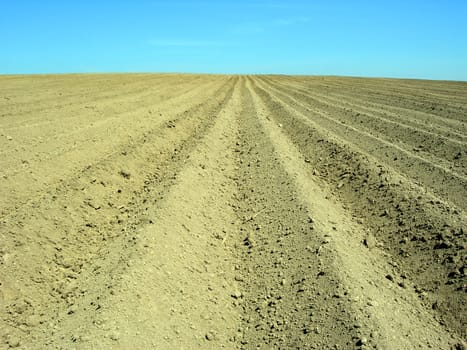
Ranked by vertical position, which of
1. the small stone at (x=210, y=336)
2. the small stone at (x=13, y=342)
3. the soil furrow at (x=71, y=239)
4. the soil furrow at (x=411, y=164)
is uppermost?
the soil furrow at (x=411, y=164)

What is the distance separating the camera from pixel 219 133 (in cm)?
941

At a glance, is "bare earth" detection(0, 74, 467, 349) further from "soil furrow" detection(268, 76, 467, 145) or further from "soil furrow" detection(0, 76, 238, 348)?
"soil furrow" detection(268, 76, 467, 145)

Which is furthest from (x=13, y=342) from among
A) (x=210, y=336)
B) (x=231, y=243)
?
(x=231, y=243)

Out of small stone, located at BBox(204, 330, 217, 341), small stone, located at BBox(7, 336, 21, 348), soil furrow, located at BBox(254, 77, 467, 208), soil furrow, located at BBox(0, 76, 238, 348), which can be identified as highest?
soil furrow, located at BBox(254, 77, 467, 208)

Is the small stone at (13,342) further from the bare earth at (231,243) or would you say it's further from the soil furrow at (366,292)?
the soil furrow at (366,292)

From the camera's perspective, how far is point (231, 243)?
457 centimetres

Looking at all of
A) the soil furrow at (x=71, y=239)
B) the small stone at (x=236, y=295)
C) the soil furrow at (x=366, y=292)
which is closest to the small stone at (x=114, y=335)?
the soil furrow at (x=71, y=239)

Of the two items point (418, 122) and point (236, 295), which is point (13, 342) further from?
point (418, 122)

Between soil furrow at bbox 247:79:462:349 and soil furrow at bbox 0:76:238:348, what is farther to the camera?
soil furrow at bbox 0:76:238:348

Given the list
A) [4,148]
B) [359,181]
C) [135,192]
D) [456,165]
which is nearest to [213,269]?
[135,192]

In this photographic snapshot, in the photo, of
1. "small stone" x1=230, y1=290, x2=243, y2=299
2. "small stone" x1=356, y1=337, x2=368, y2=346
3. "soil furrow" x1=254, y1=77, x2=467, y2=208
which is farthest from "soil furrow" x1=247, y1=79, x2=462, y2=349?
"soil furrow" x1=254, y1=77, x2=467, y2=208

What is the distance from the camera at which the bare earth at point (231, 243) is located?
312 cm

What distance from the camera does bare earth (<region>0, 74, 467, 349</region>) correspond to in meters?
3.12

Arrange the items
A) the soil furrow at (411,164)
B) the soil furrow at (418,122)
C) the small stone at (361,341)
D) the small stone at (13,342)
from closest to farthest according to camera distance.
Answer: the small stone at (361,341) → the small stone at (13,342) → the soil furrow at (411,164) → the soil furrow at (418,122)
